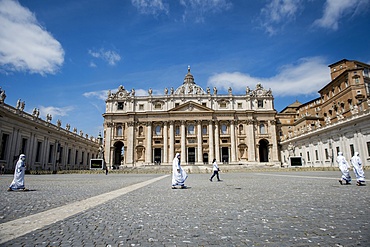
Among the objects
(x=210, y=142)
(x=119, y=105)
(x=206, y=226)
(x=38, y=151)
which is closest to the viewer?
(x=206, y=226)

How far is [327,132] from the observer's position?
41656mm

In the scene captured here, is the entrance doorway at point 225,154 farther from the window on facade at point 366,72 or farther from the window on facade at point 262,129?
the window on facade at point 366,72

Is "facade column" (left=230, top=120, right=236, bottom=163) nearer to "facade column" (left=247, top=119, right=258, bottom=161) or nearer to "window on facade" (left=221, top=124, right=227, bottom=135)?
"window on facade" (left=221, top=124, right=227, bottom=135)

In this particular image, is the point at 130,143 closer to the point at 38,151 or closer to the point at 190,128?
the point at 190,128

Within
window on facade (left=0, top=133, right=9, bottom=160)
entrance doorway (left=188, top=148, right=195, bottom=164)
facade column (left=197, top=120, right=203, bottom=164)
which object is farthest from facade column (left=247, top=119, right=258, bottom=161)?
window on facade (left=0, top=133, right=9, bottom=160)

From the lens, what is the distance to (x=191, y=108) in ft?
202

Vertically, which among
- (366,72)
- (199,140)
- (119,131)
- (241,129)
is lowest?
(199,140)

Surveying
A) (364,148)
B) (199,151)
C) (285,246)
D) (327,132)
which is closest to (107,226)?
(285,246)

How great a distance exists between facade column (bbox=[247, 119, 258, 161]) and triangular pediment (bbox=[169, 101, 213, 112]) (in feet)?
36.0

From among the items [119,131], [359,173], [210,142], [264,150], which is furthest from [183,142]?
[359,173]

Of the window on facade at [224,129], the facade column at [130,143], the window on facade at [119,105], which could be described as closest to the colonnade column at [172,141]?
the facade column at [130,143]

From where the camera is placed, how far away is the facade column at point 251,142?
60081 millimetres

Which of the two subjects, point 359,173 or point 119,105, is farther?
point 119,105

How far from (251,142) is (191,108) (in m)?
17.8
